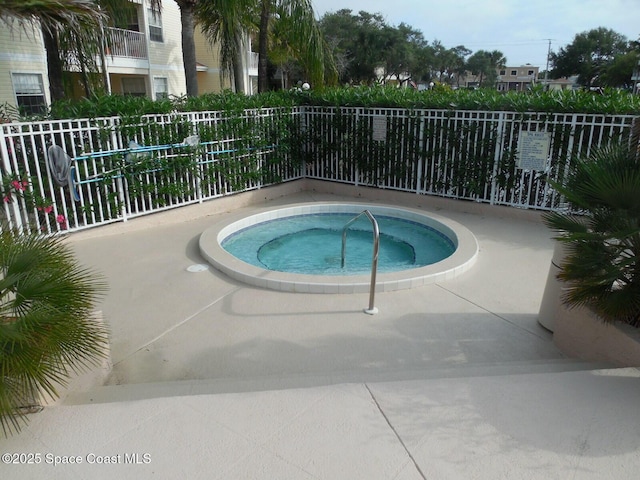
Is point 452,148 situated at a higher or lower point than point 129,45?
lower

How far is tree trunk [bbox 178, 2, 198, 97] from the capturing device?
10180mm

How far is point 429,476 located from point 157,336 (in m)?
3.06

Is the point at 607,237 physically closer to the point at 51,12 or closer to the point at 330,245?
the point at 330,245

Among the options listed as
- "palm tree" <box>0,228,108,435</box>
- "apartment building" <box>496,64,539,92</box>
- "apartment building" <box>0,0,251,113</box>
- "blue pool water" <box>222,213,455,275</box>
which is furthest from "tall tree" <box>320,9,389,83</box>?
"apartment building" <box>496,64,539,92</box>

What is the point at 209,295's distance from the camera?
5.31m

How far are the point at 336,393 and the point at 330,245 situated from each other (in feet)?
16.4

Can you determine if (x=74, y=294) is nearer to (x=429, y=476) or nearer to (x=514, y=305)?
(x=429, y=476)

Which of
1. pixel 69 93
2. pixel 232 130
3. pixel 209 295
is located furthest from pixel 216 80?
pixel 209 295

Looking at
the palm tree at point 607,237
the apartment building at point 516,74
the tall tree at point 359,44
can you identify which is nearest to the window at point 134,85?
the palm tree at point 607,237

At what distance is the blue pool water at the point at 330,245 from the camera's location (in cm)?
694

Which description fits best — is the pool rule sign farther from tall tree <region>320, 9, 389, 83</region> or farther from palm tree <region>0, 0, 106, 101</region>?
tall tree <region>320, 9, 389, 83</region>

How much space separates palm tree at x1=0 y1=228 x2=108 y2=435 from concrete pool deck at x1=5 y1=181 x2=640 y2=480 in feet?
1.36

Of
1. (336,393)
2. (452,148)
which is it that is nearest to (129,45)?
(452,148)

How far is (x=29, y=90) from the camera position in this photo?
15.7 metres
